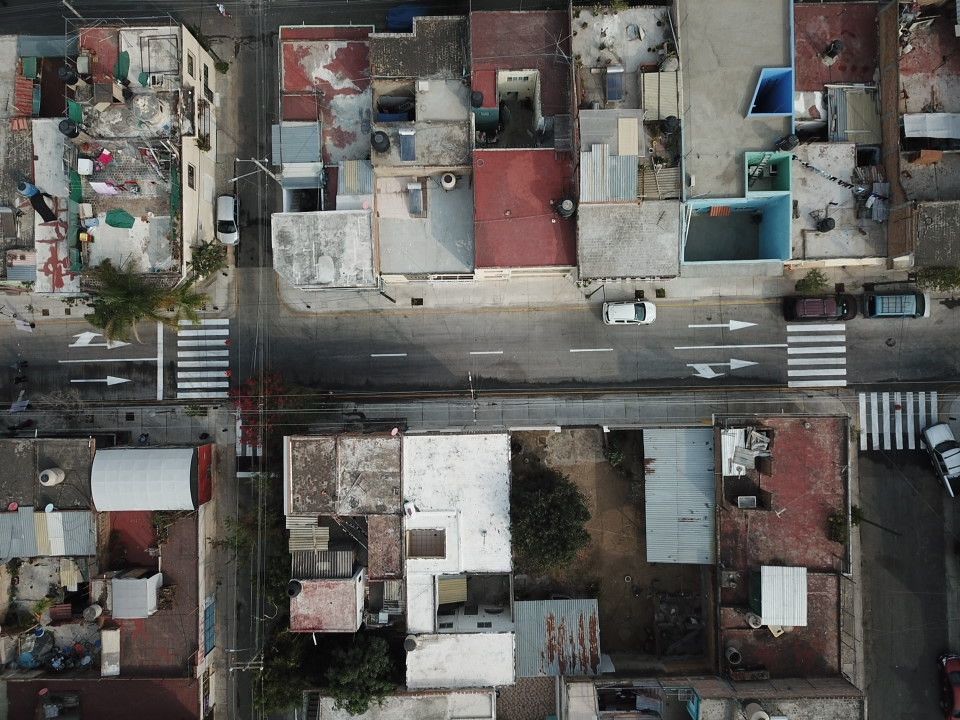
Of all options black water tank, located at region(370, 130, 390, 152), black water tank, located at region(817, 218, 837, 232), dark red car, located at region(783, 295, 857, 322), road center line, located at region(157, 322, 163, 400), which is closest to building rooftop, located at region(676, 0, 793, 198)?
black water tank, located at region(817, 218, 837, 232)

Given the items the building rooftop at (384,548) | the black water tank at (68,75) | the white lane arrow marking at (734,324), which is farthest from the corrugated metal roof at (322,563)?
the black water tank at (68,75)

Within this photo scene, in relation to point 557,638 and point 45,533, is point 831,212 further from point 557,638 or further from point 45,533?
point 45,533

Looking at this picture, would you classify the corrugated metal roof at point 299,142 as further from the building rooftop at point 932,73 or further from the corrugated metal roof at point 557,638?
the building rooftop at point 932,73

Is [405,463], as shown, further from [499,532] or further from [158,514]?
[158,514]

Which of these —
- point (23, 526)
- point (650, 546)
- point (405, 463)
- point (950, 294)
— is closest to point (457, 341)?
point (405, 463)

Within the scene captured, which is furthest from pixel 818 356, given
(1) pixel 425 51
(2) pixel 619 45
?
(1) pixel 425 51
